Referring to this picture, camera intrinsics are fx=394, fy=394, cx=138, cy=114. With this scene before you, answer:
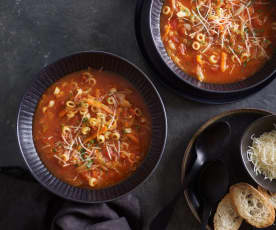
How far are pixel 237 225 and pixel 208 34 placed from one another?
189 centimetres

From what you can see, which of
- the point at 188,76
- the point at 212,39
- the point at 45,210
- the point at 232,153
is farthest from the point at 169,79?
the point at 45,210

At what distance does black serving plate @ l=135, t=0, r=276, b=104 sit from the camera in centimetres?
389

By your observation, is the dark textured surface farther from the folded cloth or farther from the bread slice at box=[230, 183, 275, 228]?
the bread slice at box=[230, 183, 275, 228]

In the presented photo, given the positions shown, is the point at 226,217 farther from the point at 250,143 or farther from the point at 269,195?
the point at 250,143

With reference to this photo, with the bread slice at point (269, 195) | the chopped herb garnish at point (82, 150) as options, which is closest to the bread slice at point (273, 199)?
the bread slice at point (269, 195)

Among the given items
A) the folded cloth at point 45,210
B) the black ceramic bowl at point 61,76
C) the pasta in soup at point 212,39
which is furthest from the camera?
the pasta in soup at point 212,39

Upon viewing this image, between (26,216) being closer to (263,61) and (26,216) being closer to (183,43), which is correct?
(183,43)

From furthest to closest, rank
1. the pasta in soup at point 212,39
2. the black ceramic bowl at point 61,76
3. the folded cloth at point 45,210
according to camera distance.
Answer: the pasta in soup at point 212,39, the folded cloth at point 45,210, the black ceramic bowl at point 61,76

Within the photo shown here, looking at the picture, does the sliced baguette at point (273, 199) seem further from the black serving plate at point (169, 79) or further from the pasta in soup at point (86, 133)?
the pasta in soup at point (86, 133)

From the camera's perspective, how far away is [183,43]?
3.88 metres

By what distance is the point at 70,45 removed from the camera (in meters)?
3.96

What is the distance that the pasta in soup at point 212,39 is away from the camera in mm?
3859

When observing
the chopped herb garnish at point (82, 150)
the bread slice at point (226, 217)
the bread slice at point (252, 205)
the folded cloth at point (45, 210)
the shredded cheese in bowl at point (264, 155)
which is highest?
the shredded cheese in bowl at point (264, 155)

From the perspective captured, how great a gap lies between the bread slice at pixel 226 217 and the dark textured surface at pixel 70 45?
28 cm
